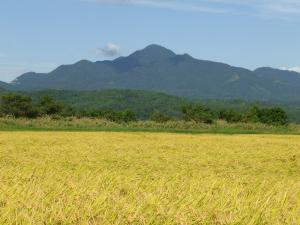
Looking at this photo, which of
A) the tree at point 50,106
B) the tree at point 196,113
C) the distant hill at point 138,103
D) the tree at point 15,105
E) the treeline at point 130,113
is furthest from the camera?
the distant hill at point 138,103

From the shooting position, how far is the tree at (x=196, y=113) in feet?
170

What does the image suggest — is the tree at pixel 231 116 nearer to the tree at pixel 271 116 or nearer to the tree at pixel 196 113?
the tree at pixel 271 116

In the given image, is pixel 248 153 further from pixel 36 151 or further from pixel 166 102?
pixel 166 102

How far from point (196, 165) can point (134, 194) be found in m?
8.99

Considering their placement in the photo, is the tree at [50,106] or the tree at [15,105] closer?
the tree at [50,106]

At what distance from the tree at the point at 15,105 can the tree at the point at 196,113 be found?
18040 mm

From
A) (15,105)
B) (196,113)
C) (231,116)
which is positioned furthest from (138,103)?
(196,113)

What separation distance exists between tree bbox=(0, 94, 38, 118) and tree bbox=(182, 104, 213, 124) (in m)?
18.0

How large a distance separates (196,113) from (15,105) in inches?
1004

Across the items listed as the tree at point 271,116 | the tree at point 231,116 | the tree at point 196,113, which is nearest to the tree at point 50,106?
the tree at point 196,113

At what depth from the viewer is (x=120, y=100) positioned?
194250 millimetres

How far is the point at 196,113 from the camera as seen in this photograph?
55719 mm

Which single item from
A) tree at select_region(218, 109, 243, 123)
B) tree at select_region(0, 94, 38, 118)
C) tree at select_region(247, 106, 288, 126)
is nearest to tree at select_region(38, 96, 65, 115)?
tree at select_region(0, 94, 38, 118)

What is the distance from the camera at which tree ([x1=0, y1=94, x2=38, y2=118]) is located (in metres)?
65.3
